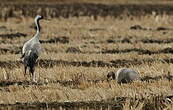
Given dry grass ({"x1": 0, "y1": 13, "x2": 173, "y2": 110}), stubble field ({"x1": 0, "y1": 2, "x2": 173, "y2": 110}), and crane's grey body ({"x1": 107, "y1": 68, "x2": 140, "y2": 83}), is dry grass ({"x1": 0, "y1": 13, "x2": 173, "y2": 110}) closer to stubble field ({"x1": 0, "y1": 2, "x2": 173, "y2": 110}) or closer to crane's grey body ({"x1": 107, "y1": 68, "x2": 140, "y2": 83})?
stubble field ({"x1": 0, "y1": 2, "x2": 173, "y2": 110})

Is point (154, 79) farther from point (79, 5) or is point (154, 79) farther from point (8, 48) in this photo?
point (79, 5)

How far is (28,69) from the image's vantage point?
1378 cm

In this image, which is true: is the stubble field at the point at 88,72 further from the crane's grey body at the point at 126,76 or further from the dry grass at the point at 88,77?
the crane's grey body at the point at 126,76

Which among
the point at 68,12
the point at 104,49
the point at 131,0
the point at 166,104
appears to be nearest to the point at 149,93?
the point at 166,104

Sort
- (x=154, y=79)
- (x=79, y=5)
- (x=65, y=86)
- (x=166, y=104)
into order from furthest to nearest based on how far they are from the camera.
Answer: (x=79, y=5) < (x=154, y=79) < (x=65, y=86) < (x=166, y=104)

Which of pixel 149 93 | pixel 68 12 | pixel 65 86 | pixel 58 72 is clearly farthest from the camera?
pixel 68 12

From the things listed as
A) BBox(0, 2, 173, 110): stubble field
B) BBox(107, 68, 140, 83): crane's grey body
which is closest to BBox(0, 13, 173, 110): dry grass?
BBox(0, 2, 173, 110): stubble field

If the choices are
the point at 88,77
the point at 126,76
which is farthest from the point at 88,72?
the point at 126,76

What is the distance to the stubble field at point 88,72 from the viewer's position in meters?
9.64

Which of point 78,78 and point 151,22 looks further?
point 151,22

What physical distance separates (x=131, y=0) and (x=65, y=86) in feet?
150

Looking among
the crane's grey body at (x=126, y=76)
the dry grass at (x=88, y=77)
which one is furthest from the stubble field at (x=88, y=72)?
the crane's grey body at (x=126, y=76)

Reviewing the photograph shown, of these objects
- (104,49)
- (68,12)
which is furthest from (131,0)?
(104,49)

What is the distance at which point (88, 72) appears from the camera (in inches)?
524
